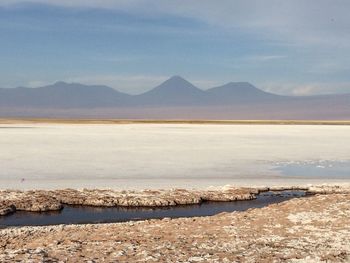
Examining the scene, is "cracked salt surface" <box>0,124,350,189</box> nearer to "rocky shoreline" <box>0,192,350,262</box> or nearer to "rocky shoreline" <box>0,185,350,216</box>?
"rocky shoreline" <box>0,185,350,216</box>

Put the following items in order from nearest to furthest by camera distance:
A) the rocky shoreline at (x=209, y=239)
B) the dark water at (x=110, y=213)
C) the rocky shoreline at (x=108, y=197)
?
the rocky shoreline at (x=209, y=239) → the dark water at (x=110, y=213) → the rocky shoreline at (x=108, y=197)

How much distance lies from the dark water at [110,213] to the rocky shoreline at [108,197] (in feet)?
1.29

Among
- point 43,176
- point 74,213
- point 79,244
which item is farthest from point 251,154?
point 79,244

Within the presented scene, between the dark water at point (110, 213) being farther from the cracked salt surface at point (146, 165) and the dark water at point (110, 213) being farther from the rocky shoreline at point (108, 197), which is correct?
the cracked salt surface at point (146, 165)

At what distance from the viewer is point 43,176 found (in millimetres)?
23422

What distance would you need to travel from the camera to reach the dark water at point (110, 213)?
15234mm

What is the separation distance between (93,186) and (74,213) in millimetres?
4532

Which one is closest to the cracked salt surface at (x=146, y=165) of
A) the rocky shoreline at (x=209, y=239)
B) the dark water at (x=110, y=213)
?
the dark water at (x=110, y=213)

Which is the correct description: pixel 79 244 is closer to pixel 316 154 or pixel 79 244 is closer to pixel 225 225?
pixel 225 225

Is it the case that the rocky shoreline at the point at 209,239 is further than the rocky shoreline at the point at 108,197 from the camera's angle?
No

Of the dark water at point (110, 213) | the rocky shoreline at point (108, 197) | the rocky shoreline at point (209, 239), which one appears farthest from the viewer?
the rocky shoreline at point (108, 197)

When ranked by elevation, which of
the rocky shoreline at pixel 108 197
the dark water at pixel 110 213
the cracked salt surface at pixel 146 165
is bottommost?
the dark water at pixel 110 213

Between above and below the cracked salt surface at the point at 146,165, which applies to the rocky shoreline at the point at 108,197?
below

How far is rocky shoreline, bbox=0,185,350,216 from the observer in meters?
17.0
